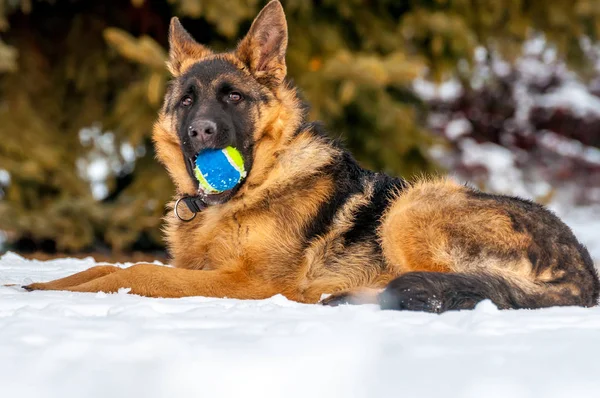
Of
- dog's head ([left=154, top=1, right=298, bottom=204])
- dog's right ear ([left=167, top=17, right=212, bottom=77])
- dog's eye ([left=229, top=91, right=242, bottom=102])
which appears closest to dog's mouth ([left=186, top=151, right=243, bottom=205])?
dog's head ([left=154, top=1, right=298, bottom=204])

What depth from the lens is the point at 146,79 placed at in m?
10.0

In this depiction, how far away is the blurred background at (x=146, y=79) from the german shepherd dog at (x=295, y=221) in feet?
12.1

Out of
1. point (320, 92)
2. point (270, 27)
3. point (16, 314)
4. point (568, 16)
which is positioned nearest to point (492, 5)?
point (568, 16)

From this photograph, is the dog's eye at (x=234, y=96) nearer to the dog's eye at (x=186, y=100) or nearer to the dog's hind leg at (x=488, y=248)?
the dog's eye at (x=186, y=100)

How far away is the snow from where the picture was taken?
2426 millimetres

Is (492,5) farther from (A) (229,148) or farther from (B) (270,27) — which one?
(A) (229,148)

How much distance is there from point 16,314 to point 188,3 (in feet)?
22.2

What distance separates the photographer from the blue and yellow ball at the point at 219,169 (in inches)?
191

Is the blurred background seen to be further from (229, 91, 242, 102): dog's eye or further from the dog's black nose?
the dog's black nose

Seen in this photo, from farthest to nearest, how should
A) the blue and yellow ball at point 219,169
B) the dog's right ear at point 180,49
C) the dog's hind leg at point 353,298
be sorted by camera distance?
the dog's right ear at point 180,49 < the blue and yellow ball at point 219,169 < the dog's hind leg at point 353,298

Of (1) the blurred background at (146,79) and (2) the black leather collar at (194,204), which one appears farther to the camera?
(1) the blurred background at (146,79)

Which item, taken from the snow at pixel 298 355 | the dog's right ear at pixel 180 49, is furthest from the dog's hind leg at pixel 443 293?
the dog's right ear at pixel 180 49

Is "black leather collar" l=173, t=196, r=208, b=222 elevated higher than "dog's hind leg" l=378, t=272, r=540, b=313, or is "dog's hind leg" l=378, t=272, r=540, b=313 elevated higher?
"black leather collar" l=173, t=196, r=208, b=222

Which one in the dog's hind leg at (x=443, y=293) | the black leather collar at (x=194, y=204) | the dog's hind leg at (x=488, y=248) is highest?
the black leather collar at (x=194, y=204)
